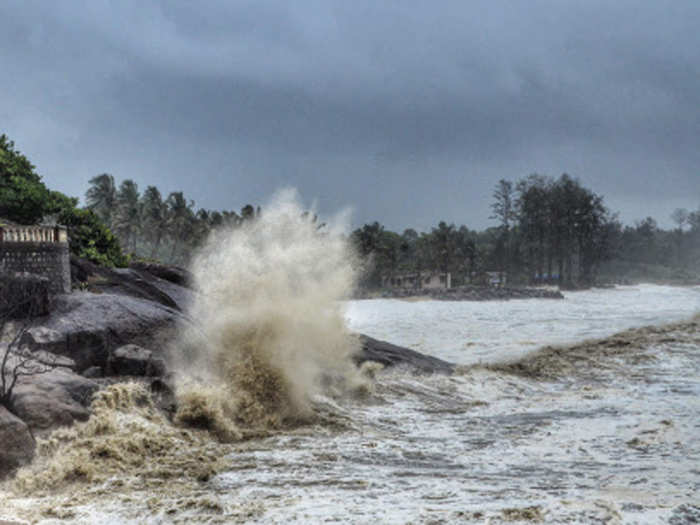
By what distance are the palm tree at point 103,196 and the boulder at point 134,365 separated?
65042 mm

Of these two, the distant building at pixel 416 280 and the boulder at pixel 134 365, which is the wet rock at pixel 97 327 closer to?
the boulder at pixel 134 365

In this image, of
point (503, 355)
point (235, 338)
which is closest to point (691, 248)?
point (503, 355)

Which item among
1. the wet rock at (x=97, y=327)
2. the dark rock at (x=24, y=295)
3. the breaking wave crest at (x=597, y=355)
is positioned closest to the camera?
the wet rock at (x=97, y=327)

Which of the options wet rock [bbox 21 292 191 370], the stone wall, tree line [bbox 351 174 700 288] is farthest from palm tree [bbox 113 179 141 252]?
wet rock [bbox 21 292 191 370]

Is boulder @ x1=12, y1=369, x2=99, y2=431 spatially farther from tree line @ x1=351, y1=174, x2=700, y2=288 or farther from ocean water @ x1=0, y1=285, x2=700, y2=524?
tree line @ x1=351, y1=174, x2=700, y2=288

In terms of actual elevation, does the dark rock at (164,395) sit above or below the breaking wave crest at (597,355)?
above

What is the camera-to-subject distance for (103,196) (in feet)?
244

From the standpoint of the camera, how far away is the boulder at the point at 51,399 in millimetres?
8539

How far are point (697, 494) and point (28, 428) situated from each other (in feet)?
27.8

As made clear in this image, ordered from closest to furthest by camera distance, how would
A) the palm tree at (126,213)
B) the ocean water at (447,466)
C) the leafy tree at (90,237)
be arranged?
the ocean water at (447,466), the leafy tree at (90,237), the palm tree at (126,213)

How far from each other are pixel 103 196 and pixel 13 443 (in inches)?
2864

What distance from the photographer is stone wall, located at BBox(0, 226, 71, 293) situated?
51.1 ft

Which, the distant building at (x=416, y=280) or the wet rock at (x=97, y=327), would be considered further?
the distant building at (x=416, y=280)

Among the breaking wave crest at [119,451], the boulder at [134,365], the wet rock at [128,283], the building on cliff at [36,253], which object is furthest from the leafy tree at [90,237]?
the breaking wave crest at [119,451]
